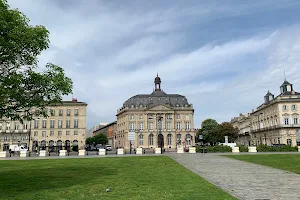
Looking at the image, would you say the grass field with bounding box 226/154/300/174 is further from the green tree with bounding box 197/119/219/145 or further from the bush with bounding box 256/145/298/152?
the green tree with bounding box 197/119/219/145

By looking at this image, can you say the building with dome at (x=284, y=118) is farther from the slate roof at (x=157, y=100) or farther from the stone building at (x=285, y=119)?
the slate roof at (x=157, y=100)

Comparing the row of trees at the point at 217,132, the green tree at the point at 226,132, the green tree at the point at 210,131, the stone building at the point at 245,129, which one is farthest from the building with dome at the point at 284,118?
the stone building at the point at 245,129

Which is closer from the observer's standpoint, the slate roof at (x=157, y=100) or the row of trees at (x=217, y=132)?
the row of trees at (x=217, y=132)

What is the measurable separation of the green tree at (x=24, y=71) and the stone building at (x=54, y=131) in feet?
222

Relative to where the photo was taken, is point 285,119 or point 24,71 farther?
point 285,119

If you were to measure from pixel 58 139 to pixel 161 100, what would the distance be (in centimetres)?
4155

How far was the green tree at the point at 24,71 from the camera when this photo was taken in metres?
10.8

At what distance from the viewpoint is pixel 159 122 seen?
96.6m

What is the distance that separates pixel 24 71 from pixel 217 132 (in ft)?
304

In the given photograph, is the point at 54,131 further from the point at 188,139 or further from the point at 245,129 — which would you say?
the point at 245,129

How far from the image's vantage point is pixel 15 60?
12.1m

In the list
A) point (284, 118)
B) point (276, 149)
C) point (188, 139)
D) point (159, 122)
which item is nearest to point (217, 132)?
point (188, 139)

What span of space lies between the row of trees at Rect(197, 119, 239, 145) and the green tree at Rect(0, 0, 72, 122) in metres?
90.3

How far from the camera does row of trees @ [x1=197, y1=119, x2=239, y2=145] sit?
97.3 m
